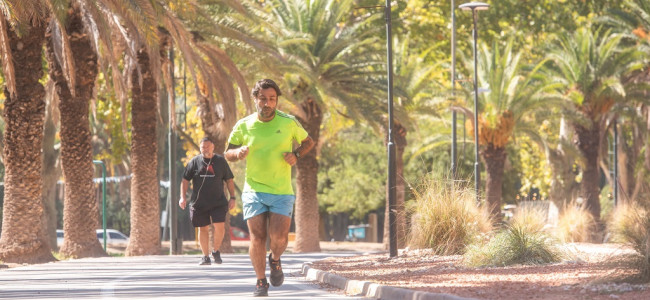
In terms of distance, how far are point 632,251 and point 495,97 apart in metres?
28.4

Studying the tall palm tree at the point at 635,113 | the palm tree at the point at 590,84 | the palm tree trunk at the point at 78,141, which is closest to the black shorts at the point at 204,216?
the palm tree trunk at the point at 78,141

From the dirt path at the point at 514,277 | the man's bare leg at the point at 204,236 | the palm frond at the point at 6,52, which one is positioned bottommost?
the dirt path at the point at 514,277

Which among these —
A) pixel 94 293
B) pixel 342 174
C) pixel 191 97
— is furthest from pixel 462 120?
pixel 94 293

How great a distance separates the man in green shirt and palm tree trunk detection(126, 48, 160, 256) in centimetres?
1476

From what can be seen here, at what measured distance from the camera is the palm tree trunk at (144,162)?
2631cm

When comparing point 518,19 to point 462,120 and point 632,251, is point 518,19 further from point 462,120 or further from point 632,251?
point 632,251

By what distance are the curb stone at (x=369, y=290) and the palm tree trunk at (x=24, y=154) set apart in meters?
6.91

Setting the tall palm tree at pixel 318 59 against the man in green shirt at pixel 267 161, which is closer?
the man in green shirt at pixel 267 161

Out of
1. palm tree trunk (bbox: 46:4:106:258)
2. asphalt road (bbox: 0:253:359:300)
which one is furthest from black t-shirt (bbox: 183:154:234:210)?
palm tree trunk (bbox: 46:4:106:258)

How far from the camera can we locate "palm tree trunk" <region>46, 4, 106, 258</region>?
23062 millimetres

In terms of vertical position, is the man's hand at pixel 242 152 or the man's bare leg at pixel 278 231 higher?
the man's hand at pixel 242 152

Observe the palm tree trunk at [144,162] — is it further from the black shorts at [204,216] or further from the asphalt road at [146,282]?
the black shorts at [204,216]

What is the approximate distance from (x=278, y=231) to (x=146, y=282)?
3.63 m

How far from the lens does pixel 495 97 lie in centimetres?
3991
